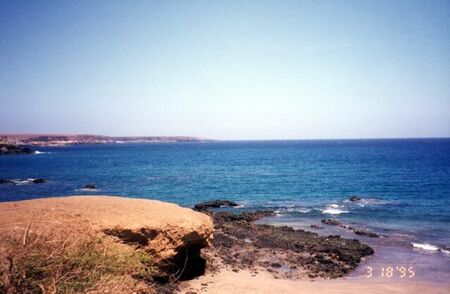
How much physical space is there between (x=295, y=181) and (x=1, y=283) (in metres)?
48.9

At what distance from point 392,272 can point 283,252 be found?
208 inches

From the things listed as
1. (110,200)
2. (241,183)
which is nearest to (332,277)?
(110,200)

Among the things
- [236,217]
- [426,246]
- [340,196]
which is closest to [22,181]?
[236,217]

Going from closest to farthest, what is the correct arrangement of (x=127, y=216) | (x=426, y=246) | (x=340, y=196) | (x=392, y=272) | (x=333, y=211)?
(x=127, y=216) → (x=392, y=272) → (x=426, y=246) → (x=333, y=211) → (x=340, y=196)

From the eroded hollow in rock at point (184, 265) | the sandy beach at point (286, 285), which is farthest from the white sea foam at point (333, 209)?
the eroded hollow in rock at point (184, 265)

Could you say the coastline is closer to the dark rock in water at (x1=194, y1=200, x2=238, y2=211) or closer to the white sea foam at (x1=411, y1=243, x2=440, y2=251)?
the white sea foam at (x1=411, y1=243, x2=440, y2=251)

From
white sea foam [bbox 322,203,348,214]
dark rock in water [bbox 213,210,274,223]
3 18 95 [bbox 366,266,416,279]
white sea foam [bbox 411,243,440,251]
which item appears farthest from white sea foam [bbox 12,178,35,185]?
white sea foam [bbox 411,243,440,251]

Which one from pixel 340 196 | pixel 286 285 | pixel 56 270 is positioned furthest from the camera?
pixel 340 196

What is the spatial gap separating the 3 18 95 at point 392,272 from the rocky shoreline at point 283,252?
0.89 metres

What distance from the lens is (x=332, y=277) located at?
15.2 m

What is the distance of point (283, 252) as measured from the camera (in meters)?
18.5

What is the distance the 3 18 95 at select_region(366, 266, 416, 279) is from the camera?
15583 millimetres

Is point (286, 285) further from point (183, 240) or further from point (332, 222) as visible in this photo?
point (332, 222)

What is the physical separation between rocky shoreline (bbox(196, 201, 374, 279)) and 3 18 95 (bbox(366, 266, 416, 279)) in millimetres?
894
